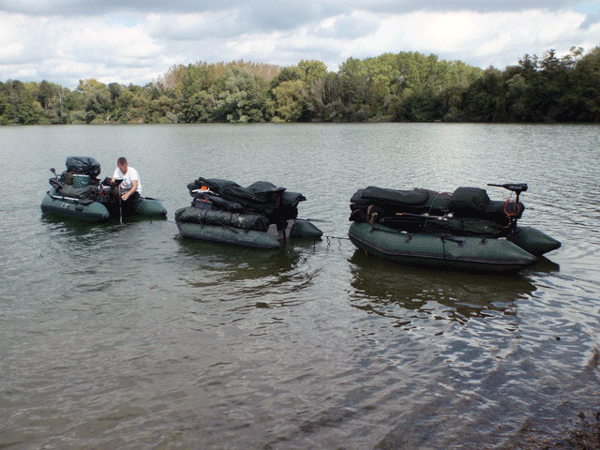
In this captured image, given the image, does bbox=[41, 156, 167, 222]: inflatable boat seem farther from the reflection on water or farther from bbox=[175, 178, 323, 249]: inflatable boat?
the reflection on water

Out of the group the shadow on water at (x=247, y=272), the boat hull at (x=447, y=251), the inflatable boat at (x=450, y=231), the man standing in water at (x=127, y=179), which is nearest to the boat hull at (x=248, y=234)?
the shadow on water at (x=247, y=272)

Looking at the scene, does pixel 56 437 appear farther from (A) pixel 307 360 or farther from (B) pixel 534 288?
(B) pixel 534 288

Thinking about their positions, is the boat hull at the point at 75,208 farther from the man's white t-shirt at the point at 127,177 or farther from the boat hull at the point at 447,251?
the boat hull at the point at 447,251

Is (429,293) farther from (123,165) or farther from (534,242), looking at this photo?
(123,165)

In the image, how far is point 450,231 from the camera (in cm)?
927

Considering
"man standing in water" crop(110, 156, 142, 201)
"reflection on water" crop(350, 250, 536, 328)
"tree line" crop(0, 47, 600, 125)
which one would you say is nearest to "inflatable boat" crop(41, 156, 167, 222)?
"man standing in water" crop(110, 156, 142, 201)

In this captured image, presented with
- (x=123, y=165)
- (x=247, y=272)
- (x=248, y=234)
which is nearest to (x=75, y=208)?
(x=123, y=165)

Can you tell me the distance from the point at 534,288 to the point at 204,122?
9355cm

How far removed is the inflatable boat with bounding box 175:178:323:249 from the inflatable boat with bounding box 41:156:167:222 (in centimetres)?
274

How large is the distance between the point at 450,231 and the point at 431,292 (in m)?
1.57

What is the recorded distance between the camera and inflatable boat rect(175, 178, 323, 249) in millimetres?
10625

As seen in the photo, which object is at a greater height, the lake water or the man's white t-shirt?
the man's white t-shirt

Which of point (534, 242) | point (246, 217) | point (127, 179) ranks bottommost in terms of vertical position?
point (534, 242)

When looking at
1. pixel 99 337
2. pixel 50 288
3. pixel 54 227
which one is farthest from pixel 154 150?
pixel 99 337
